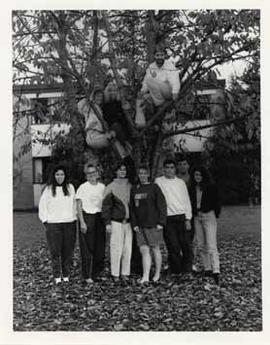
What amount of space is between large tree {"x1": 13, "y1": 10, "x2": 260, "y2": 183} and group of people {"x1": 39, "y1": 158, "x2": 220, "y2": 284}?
736 mm

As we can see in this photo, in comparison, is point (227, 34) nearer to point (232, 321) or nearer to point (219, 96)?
point (219, 96)

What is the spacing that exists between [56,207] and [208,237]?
2.02 meters

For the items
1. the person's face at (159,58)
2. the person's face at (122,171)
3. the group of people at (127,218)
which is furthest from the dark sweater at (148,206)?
the person's face at (159,58)

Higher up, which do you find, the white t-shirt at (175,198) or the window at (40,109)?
the window at (40,109)

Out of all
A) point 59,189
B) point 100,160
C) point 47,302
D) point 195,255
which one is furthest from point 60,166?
point 195,255

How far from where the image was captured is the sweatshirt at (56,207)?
768 cm

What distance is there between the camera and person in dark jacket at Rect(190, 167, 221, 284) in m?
7.86

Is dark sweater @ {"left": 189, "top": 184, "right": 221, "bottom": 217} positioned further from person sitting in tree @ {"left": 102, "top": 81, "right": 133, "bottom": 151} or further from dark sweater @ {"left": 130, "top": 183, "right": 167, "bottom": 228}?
person sitting in tree @ {"left": 102, "top": 81, "right": 133, "bottom": 151}

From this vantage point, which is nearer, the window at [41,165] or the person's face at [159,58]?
the person's face at [159,58]

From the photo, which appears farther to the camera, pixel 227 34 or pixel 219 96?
pixel 219 96

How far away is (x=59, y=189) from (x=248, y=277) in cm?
A: 290

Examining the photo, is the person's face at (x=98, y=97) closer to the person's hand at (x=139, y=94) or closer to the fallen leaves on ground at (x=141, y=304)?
the person's hand at (x=139, y=94)

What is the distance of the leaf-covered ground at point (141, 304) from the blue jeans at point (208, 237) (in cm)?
26

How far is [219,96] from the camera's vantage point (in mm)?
8664
